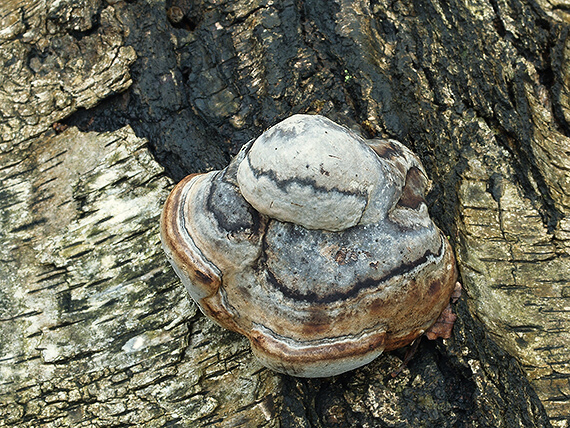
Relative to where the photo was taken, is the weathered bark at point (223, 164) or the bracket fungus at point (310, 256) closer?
the bracket fungus at point (310, 256)

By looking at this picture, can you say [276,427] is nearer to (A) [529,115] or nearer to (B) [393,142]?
(B) [393,142]

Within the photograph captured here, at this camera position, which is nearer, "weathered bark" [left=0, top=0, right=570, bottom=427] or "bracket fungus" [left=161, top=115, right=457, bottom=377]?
"bracket fungus" [left=161, top=115, right=457, bottom=377]

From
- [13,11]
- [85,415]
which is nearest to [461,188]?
[85,415]

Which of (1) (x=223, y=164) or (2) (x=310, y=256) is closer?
(2) (x=310, y=256)
